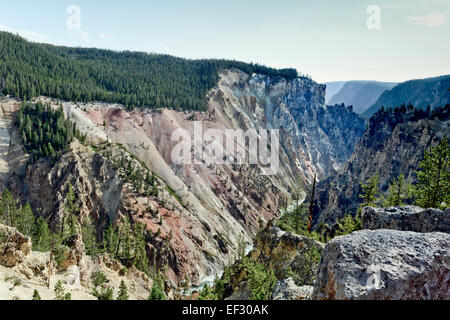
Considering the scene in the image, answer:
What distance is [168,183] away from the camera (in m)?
94.7

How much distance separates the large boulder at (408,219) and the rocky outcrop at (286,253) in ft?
24.1

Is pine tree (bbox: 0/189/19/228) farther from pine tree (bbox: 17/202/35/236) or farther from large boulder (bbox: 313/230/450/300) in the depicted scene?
large boulder (bbox: 313/230/450/300)

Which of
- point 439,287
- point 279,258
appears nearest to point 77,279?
point 279,258

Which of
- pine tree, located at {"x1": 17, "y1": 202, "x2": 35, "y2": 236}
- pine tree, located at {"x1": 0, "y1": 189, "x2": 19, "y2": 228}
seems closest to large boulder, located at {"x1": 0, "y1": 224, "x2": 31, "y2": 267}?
pine tree, located at {"x1": 17, "y1": 202, "x2": 35, "y2": 236}

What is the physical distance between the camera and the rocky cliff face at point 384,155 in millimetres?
84500

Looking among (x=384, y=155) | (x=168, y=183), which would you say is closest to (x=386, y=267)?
(x=168, y=183)

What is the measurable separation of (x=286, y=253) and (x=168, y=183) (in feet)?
220

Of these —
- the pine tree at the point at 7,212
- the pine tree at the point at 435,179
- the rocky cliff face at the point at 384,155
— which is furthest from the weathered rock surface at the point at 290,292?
the rocky cliff face at the point at 384,155

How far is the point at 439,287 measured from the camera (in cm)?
965

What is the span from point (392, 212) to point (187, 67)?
18976 centimetres

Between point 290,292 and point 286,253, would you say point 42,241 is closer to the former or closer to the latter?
point 286,253

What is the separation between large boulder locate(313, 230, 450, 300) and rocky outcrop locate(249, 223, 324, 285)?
512 inches
